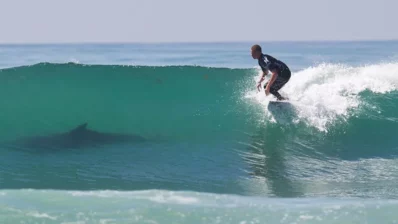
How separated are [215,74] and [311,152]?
5635mm

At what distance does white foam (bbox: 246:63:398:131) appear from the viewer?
12.6m

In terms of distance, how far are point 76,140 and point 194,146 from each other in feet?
7.44

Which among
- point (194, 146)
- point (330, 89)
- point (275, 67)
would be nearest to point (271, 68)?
point (275, 67)

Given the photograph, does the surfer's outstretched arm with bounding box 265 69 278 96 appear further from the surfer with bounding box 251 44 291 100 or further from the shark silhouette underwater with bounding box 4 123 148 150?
the shark silhouette underwater with bounding box 4 123 148 150

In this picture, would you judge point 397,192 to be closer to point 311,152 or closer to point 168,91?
point 311,152

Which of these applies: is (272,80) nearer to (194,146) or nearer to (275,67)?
(275,67)

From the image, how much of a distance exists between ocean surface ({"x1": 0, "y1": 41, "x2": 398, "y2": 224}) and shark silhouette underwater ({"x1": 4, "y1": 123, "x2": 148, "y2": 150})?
0.09 feet

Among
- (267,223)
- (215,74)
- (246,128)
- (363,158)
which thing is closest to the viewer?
(267,223)

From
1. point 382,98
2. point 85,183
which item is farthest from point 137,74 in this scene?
point 85,183

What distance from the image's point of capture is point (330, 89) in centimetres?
1427

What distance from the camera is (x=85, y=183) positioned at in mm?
9523

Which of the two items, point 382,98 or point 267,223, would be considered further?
point 382,98

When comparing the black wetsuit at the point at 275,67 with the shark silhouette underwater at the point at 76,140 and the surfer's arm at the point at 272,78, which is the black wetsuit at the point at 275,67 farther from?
the shark silhouette underwater at the point at 76,140

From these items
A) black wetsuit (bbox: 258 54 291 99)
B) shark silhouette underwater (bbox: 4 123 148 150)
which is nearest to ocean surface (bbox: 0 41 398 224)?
shark silhouette underwater (bbox: 4 123 148 150)
